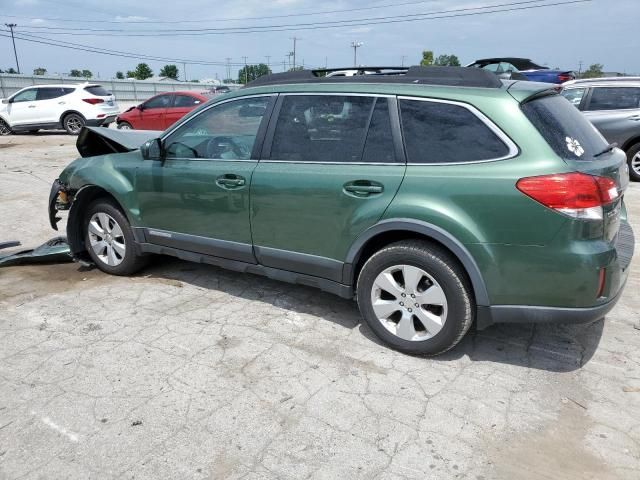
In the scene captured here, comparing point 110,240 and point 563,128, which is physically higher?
point 563,128

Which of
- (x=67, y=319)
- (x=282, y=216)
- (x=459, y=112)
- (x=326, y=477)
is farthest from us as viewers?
(x=67, y=319)

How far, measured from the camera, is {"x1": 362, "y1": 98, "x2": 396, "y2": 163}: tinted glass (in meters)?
3.33

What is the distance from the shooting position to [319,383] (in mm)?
3119

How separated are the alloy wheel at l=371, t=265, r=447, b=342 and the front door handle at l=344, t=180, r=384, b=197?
1.62ft

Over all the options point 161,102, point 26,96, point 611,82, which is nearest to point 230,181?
point 611,82

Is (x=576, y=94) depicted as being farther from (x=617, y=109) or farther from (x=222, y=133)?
(x=222, y=133)

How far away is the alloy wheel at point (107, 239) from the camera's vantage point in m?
4.79

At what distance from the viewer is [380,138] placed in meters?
3.36

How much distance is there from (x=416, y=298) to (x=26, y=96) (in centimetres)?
1889

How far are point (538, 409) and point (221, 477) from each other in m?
1.72

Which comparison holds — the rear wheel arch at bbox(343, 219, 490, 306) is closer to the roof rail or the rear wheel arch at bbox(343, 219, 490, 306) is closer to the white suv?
the roof rail

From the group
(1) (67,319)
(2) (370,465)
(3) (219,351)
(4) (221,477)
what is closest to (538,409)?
(2) (370,465)

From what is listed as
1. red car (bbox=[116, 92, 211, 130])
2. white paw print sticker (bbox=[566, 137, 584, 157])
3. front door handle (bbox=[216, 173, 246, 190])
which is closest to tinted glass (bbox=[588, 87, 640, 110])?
white paw print sticker (bbox=[566, 137, 584, 157])

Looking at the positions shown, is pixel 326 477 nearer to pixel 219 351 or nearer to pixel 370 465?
pixel 370 465
